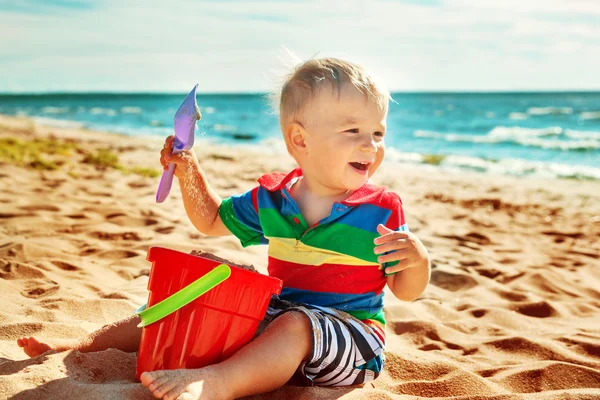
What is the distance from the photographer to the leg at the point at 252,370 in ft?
5.23

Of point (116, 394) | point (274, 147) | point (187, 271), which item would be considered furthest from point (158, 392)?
point (274, 147)

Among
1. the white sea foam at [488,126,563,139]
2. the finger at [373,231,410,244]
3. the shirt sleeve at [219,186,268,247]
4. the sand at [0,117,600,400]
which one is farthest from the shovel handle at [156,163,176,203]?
the white sea foam at [488,126,563,139]

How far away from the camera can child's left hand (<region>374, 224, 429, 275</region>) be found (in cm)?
176

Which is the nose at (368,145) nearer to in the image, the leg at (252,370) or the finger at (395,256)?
the finger at (395,256)

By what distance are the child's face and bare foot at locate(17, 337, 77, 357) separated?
0.98m

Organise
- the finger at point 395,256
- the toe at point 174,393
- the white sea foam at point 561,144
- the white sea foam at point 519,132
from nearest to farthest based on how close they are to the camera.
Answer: the toe at point 174,393 → the finger at point 395,256 → the white sea foam at point 561,144 → the white sea foam at point 519,132

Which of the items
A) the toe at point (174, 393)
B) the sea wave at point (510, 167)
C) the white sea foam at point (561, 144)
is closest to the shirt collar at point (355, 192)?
the toe at point (174, 393)

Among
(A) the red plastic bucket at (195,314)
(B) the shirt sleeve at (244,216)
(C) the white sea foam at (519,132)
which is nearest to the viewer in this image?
(A) the red plastic bucket at (195,314)

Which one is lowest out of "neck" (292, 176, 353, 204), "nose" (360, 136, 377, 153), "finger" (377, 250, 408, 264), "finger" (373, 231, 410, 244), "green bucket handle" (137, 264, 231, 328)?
"green bucket handle" (137, 264, 231, 328)

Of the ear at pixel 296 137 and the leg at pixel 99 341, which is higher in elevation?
the ear at pixel 296 137

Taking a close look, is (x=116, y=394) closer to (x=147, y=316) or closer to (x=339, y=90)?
(x=147, y=316)

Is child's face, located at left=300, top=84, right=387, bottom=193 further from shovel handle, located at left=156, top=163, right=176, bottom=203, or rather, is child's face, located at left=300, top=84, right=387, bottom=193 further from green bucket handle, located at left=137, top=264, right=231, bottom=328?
green bucket handle, located at left=137, top=264, right=231, bottom=328

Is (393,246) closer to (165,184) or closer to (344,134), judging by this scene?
(344,134)

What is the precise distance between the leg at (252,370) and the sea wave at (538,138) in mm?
13010
